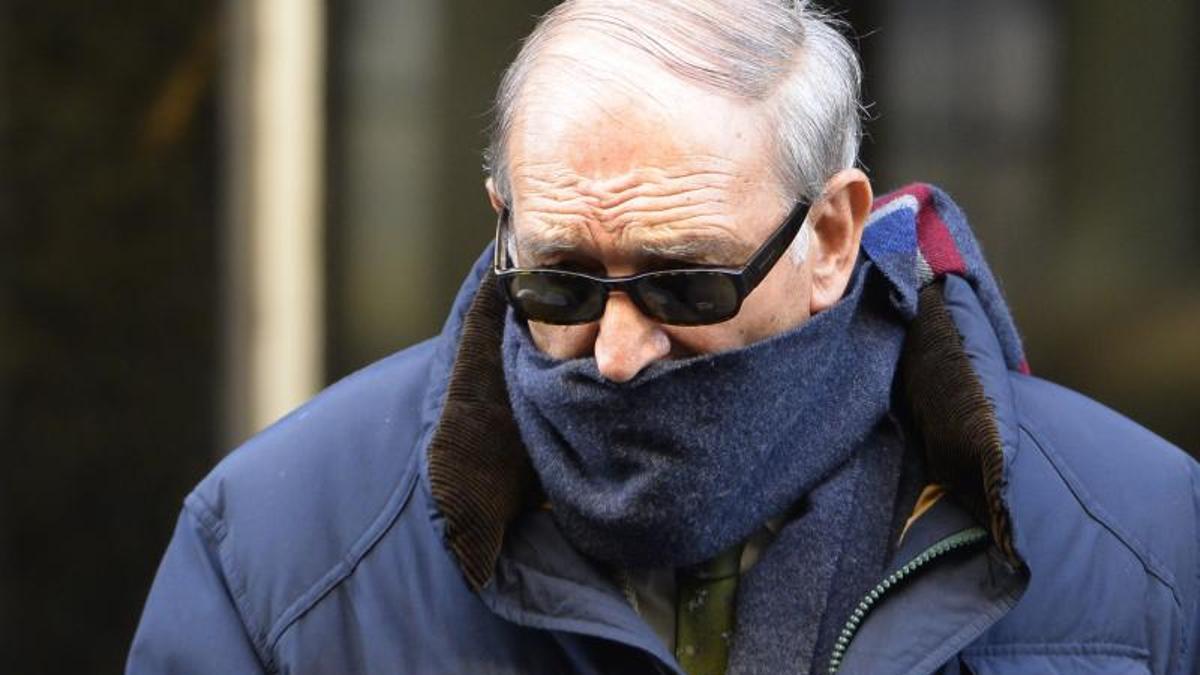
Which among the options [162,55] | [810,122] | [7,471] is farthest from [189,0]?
[810,122]

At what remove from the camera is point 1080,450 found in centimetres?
268

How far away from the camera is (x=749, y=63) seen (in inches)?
99.7

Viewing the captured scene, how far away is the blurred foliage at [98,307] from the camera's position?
4777mm

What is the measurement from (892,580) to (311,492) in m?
0.70

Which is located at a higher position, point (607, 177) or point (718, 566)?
point (607, 177)

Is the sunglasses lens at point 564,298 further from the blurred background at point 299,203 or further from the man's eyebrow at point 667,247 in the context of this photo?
the blurred background at point 299,203

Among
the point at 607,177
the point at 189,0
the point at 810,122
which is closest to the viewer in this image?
the point at 607,177

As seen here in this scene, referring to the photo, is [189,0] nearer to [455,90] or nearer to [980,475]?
[455,90]

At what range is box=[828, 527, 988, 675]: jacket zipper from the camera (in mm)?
2455

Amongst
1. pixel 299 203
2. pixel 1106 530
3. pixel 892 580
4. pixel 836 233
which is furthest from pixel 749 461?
pixel 299 203

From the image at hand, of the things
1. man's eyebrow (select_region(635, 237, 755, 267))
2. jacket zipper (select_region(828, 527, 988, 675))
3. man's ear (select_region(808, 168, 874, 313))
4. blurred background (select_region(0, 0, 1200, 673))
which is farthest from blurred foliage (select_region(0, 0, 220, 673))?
jacket zipper (select_region(828, 527, 988, 675))

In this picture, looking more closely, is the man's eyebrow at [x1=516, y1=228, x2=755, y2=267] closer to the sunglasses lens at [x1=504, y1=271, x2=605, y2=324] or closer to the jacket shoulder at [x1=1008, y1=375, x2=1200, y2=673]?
the sunglasses lens at [x1=504, y1=271, x2=605, y2=324]

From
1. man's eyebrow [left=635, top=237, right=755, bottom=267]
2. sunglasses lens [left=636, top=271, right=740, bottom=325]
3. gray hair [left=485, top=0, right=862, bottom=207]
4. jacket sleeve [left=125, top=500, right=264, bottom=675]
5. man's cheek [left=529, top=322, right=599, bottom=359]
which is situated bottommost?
jacket sleeve [left=125, top=500, right=264, bottom=675]

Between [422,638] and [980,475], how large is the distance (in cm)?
68
